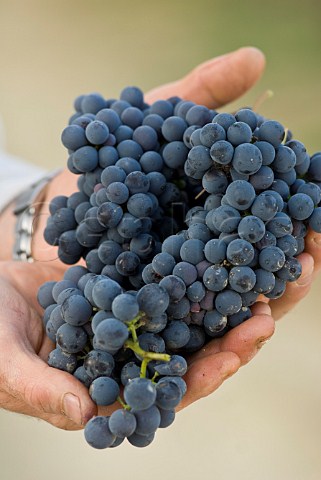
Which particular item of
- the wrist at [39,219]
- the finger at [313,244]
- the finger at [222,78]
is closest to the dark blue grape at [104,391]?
the finger at [313,244]

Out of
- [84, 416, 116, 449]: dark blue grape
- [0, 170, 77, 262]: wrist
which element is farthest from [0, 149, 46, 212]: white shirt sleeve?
[84, 416, 116, 449]: dark blue grape

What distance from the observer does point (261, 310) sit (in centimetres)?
75

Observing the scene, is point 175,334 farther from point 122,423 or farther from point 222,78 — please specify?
point 222,78

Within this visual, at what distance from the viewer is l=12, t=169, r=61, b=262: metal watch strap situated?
118cm

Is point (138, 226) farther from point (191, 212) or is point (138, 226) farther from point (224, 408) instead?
point (224, 408)

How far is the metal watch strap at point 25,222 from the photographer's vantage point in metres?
1.18

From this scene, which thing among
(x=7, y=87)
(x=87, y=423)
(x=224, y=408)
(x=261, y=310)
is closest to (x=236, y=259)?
(x=261, y=310)

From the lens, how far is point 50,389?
2.12ft

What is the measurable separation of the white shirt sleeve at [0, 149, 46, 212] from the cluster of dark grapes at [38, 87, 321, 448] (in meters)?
0.57

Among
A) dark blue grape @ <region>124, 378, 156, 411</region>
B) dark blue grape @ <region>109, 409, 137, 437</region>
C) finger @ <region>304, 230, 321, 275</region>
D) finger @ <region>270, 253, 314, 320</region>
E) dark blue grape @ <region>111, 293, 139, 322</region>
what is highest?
finger @ <region>304, 230, 321, 275</region>

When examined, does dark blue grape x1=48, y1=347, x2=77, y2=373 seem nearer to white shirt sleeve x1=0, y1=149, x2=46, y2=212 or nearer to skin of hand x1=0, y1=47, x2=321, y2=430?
skin of hand x1=0, y1=47, x2=321, y2=430

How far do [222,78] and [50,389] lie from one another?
2.76 feet

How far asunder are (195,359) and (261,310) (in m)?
0.11

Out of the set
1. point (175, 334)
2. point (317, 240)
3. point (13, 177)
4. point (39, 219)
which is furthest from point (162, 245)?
point (13, 177)
